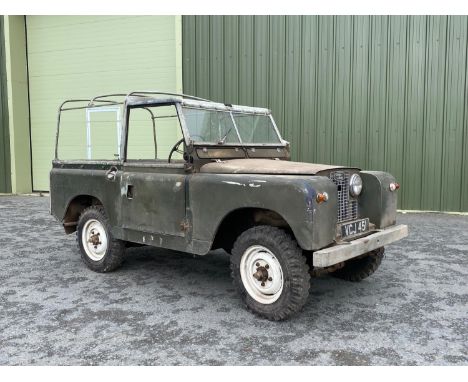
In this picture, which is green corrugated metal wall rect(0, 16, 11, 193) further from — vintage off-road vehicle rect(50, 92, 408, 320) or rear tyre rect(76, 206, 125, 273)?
rear tyre rect(76, 206, 125, 273)

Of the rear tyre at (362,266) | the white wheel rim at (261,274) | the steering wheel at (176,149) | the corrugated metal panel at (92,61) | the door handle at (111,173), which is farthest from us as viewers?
the corrugated metal panel at (92,61)

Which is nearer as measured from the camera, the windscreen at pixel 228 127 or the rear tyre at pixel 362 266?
the windscreen at pixel 228 127

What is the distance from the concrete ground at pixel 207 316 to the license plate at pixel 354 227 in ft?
2.34

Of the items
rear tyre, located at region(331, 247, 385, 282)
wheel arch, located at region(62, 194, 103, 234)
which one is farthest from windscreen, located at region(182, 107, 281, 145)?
wheel arch, located at region(62, 194, 103, 234)

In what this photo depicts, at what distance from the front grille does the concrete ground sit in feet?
2.84

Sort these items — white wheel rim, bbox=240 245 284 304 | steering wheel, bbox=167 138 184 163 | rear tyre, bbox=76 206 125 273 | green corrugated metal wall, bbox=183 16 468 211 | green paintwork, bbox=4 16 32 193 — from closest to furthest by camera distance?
white wheel rim, bbox=240 245 284 304 → steering wheel, bbox=167 138 184 163 → rear tyre, bbox=76 206 125 273 → green corrugated metal wall, bbox=183 16 468 211 → green paintwork, bbox=4 16 32 193

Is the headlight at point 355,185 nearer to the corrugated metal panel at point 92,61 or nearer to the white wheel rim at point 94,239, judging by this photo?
the white wheel rim at point 94,239

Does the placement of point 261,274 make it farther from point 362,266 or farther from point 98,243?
point 98,243

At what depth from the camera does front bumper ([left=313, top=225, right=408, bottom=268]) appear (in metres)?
3.64

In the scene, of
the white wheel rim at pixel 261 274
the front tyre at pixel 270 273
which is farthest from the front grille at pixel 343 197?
the white wheel rim at pixel 261 274

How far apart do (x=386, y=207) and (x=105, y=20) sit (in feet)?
35.2

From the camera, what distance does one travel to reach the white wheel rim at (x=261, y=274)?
3.96 m

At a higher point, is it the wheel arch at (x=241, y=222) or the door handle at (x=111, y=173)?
the door handle at (x=111, y=173)

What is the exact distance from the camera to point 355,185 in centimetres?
438
